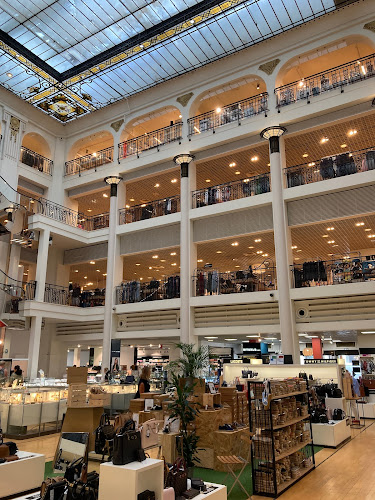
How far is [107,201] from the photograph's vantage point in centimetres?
1991

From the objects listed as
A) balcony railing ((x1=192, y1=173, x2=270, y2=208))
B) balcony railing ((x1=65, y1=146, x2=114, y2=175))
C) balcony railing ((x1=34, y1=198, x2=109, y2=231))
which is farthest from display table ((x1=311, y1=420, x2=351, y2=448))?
balcony railing ((x1=65, y1=146, x2=114, y2=175))

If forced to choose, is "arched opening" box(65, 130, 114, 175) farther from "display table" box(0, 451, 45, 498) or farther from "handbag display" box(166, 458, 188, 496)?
"handbag display" box(166, 458, 188, 496)

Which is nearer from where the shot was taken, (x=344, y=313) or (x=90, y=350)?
(x=344, y=313)

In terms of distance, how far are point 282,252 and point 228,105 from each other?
20.9ft

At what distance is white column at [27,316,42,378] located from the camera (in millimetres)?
14172

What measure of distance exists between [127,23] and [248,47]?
13.6 ft

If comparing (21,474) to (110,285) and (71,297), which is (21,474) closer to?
(110,285)

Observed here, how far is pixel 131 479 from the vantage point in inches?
127

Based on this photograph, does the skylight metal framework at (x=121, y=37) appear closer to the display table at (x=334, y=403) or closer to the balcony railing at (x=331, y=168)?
the balcony railing at (x=331, y=168)

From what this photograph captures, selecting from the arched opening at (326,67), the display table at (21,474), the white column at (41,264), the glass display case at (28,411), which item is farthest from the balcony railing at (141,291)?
the display table at (21,474)

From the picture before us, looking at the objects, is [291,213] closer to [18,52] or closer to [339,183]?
[339,183]

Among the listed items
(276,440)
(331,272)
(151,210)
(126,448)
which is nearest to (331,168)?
(331,272)

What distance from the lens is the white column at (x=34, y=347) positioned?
46.5 feet

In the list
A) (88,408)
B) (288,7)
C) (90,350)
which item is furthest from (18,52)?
(90,350)
